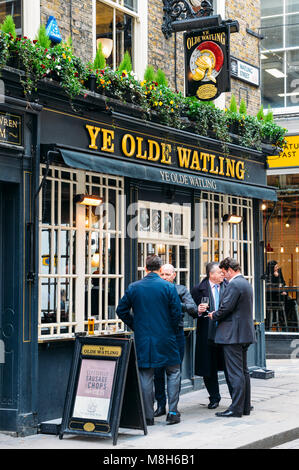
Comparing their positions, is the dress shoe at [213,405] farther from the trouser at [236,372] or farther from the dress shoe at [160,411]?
the dress shoe at [160,411]

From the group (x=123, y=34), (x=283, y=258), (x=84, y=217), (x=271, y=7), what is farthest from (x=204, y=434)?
(x=283, y=258)

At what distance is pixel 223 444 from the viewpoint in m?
7.46

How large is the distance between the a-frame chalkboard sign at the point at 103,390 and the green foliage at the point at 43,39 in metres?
3.26

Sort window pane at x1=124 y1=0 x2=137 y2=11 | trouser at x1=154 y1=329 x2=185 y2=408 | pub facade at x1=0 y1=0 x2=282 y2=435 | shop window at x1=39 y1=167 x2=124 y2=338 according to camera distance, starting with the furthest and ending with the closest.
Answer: window pane at x1=124 y1=0 x2=137 y2=11
trouser at x1=154 y1=329 x2=185 y2=408
shop window at x1=39 y1=167 x2=124 y2=338
pub facade at x1=0 y1=0 x2=282 y2=435

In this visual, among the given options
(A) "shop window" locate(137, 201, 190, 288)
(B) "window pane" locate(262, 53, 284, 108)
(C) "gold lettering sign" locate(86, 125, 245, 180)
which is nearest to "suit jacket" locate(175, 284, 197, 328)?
(A) "shop window" locate(137, 201, 190, 288)

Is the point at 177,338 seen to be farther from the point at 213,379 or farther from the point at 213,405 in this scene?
the point at 213,405

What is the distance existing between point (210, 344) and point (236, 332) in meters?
0.76

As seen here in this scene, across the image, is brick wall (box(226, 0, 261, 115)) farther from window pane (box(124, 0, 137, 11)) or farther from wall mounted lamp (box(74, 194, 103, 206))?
wall mounted lamp (box(74, 194, 103, 206))

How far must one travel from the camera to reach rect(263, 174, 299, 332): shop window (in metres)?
17.2

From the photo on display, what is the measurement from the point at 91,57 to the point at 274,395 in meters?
5.41

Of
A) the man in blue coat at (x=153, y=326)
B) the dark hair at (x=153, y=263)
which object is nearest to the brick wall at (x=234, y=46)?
the dark hair at (x=153, y=263)

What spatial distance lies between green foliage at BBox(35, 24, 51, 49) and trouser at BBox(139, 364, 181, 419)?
377 cm

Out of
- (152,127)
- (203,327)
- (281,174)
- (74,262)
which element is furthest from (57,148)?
(281,174)

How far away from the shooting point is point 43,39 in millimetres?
8398
